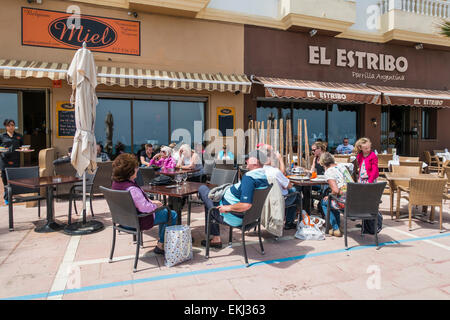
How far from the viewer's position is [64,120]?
8.34 meters

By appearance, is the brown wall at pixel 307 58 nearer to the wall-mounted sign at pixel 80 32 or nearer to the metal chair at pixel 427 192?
the wall-mounted sign at pixel 80 32

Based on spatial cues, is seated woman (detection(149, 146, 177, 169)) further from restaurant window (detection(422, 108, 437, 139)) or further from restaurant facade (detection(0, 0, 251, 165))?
restaurant window (detection(422, 108, 437, 139))

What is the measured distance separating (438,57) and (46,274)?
15366mm

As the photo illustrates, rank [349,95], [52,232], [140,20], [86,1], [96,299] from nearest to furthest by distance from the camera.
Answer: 1. [96,299]
2. [52,232]
3. [86,1]
4. [140,20]
5. [349,95]

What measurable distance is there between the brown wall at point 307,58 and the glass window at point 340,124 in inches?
44.2

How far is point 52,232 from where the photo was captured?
469 cm

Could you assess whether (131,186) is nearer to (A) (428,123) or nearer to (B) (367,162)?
(B) (367,162)

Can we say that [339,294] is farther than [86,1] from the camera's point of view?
No

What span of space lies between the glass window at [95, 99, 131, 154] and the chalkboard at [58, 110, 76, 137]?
2.31 ft

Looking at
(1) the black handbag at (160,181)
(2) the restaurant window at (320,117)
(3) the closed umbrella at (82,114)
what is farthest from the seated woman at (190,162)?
(2) the restaurant window at (320,117)

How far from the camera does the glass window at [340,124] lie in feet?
38.7

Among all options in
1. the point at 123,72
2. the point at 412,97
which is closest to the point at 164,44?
the point at 123,72
